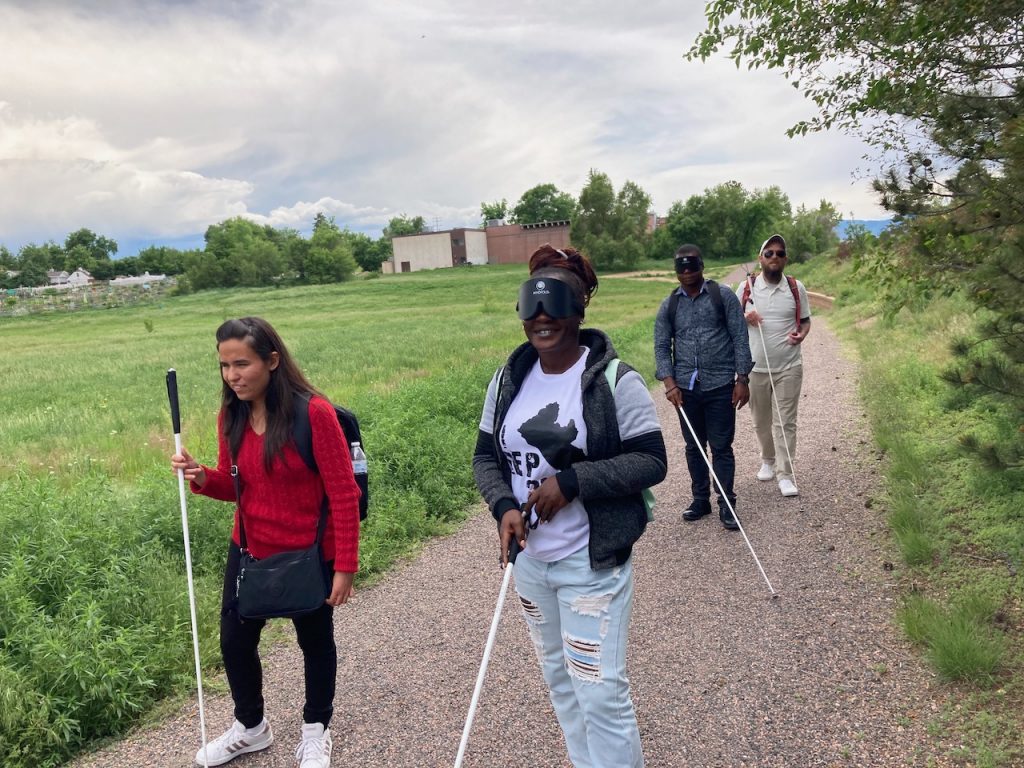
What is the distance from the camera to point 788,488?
6457mm

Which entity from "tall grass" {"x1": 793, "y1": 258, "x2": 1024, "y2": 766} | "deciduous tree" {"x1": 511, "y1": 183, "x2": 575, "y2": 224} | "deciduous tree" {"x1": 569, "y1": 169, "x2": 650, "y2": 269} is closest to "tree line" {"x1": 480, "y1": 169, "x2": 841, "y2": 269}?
"deciduous tree" {"x1": 569, "y1": 169, "x2": 650, "y2": 269}

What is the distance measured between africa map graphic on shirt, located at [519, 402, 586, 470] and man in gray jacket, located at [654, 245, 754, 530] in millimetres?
3398

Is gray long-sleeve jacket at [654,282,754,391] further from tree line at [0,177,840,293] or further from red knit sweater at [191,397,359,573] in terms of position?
tree line at [0,177,840,293]

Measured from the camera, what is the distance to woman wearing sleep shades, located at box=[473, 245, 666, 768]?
239 centimetres

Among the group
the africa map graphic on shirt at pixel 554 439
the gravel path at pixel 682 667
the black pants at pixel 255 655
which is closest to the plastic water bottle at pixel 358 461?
the black pants at pixel 255 655

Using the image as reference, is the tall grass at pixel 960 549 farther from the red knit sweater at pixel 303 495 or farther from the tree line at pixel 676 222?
the tree line at pixel 676 222

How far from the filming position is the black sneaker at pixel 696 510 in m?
6.06

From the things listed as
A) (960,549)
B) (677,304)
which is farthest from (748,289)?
(960,549)

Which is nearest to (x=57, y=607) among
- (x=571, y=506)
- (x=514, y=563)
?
(x=514, y=563)

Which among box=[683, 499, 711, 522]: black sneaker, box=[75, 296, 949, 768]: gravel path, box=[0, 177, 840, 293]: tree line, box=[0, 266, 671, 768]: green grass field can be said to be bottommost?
box=[75, 296, 949, 768]: gravel path

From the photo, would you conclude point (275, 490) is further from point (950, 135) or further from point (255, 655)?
point (950, 135)

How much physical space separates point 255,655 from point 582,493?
6.45ft

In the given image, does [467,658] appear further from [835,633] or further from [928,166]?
[928,166]

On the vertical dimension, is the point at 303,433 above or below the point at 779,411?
above
